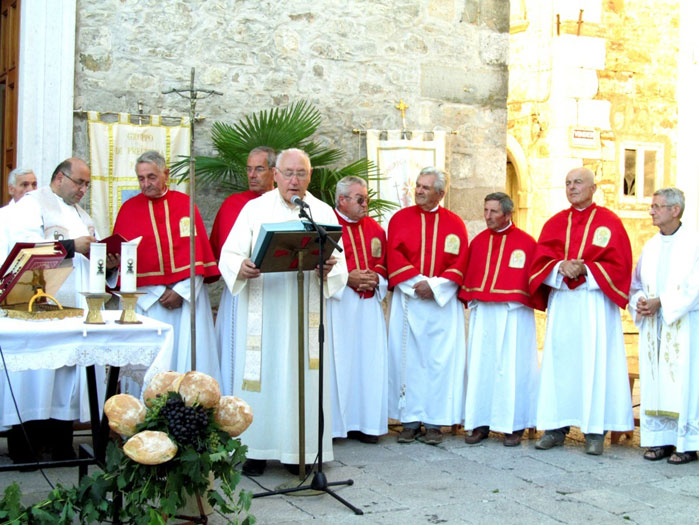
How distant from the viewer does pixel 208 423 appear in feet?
14.0

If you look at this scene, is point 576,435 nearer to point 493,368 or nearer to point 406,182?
point 493,368

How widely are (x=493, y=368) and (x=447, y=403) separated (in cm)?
44

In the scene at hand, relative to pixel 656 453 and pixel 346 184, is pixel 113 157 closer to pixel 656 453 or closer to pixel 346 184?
pixel 346 184

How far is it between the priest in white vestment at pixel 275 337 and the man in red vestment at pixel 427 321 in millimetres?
1295

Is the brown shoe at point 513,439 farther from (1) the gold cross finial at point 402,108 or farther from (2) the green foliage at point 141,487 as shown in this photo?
(1) the gold cross finial at point 402,108

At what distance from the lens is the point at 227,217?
7.02 metres

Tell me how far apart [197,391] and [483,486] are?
2.10 metres

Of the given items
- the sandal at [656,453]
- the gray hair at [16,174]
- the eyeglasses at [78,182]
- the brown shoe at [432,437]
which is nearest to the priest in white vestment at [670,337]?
the sandal at [656,453]

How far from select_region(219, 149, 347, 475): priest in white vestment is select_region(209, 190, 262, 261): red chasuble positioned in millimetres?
1275

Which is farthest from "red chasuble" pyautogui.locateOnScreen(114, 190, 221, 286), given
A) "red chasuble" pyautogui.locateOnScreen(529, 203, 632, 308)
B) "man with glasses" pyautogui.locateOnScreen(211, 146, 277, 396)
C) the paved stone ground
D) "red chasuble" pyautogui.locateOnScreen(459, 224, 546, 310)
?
"red chasuble" pyautogui.locateOnScreen(529, 203, 632, 308)

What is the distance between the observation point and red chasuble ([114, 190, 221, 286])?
6398 millimetres

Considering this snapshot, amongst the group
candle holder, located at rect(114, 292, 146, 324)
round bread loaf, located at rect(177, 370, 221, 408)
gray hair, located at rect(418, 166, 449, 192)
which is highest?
gray hair, located at rect(418, 166, 449, 192)

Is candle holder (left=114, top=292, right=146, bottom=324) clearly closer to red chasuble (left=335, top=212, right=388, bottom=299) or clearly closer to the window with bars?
red chasuble (left=335, top=212, right=388, bottom=299)

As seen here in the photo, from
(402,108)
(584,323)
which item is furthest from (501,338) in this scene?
(402,108)
